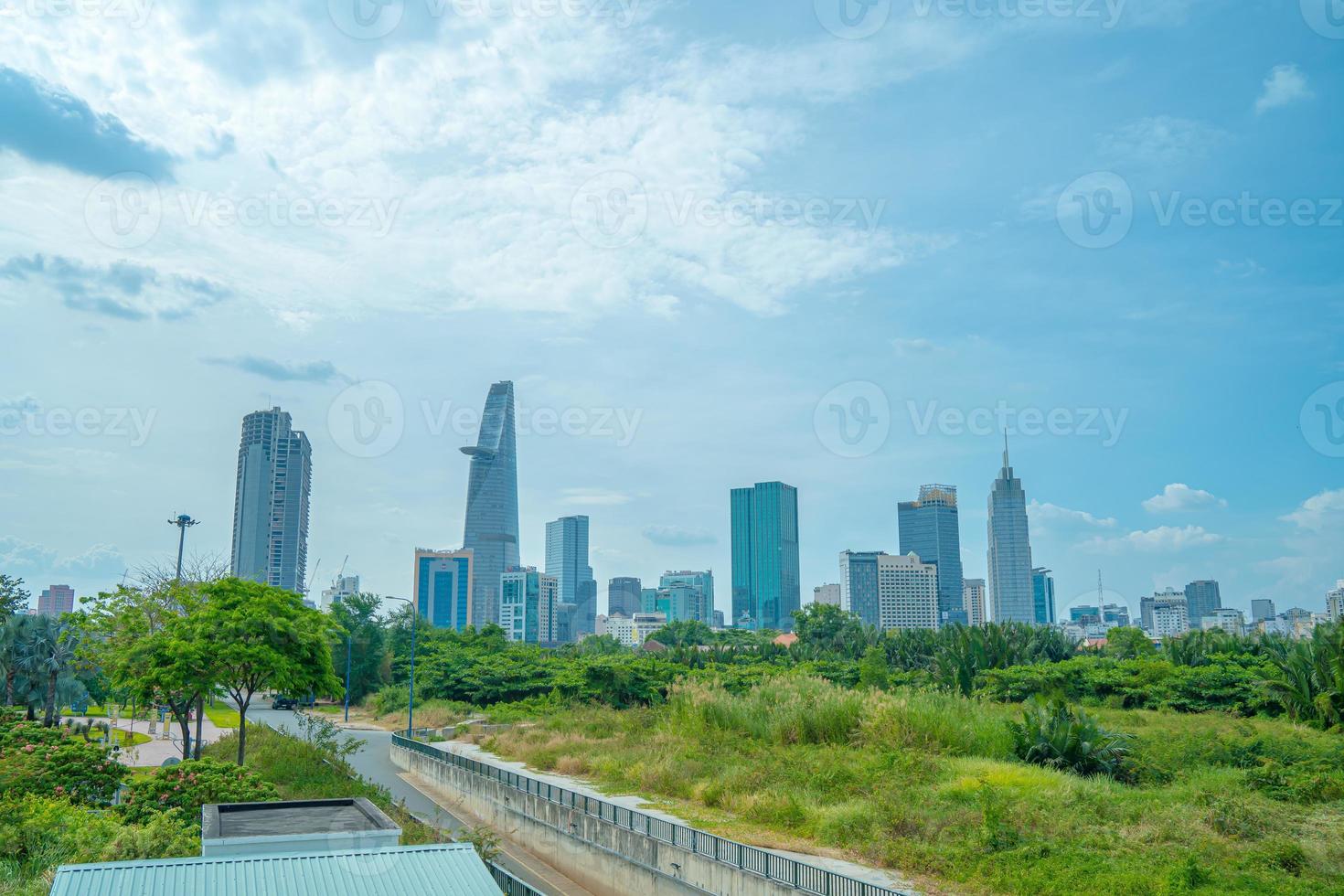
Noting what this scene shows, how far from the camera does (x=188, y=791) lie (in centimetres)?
1875

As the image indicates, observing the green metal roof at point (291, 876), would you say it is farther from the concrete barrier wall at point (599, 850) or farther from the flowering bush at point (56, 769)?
the flowering bush at point (56, 769)

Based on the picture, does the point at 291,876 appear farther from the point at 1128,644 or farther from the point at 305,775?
the point at 1128,644

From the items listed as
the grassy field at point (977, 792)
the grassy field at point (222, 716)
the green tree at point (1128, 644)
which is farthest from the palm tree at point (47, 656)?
the green tree at point (1128, 644)

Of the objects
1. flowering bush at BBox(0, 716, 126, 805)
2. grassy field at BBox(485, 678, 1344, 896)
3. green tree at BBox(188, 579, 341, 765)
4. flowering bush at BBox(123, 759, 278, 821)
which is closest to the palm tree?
green tree at BBox(188, 579, 341, 765)

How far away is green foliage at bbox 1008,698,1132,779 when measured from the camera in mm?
23688

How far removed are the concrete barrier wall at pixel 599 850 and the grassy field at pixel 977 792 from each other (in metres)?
1.78

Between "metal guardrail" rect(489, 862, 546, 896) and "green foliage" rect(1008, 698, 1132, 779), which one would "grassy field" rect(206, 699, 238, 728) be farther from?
"green foliage" rect(1008, 698, 1132, 779)

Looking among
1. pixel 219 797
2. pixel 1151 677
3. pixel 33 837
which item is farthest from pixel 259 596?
pixel 1151 677

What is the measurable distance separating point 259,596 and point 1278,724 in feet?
106

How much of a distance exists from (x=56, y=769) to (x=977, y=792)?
19.4 meters

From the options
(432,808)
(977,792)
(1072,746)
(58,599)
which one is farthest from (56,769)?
(58,599)

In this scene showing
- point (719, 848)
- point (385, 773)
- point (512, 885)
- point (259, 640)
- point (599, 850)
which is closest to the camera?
point (512, 885)

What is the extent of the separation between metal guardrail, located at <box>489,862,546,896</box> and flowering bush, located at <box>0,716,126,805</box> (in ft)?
32.1

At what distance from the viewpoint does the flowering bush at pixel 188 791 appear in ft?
59.6
